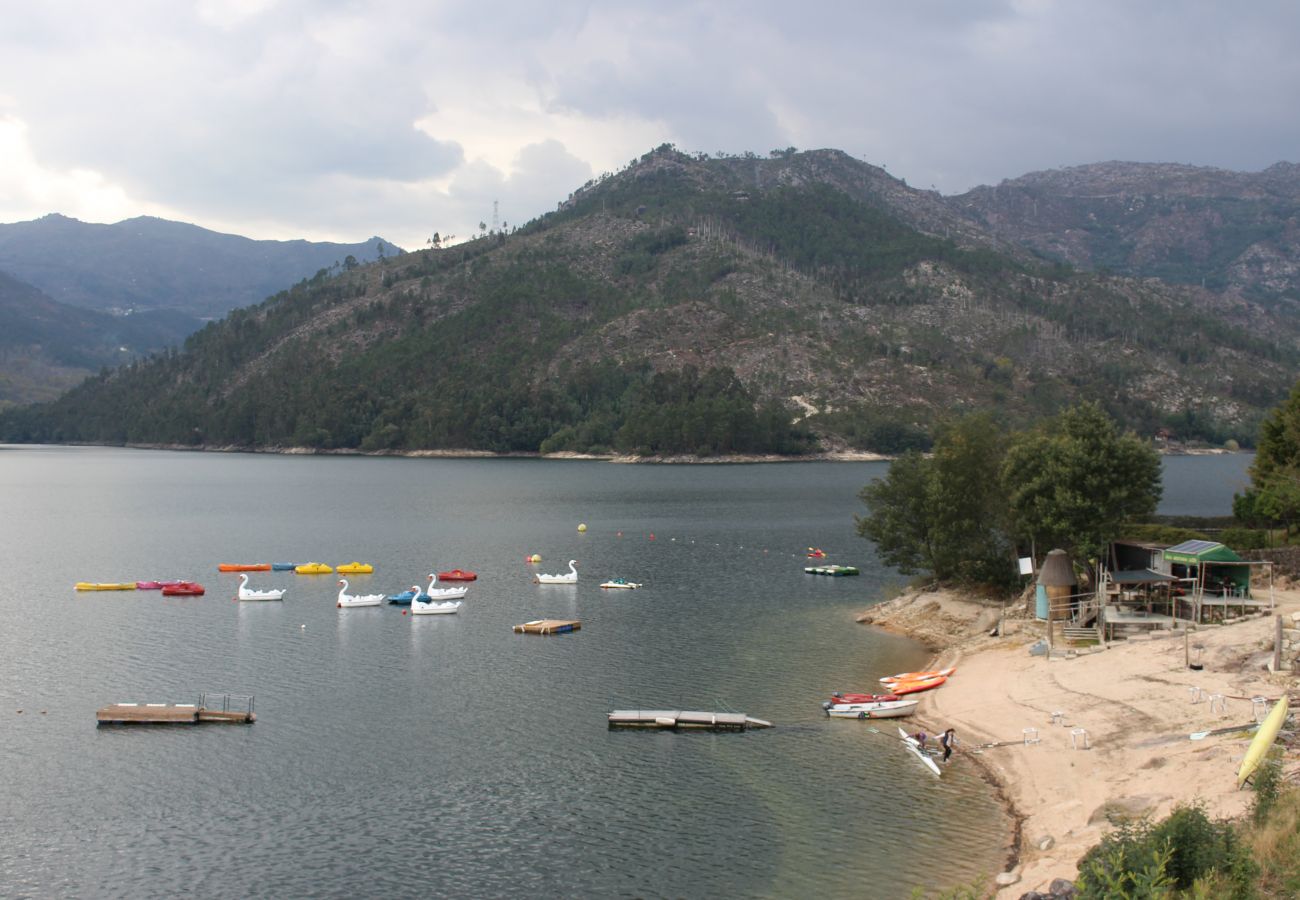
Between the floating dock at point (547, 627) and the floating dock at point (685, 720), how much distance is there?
19.8m

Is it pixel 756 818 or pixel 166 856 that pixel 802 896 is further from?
pixel 166 856

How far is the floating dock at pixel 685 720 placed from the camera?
40.9 metres

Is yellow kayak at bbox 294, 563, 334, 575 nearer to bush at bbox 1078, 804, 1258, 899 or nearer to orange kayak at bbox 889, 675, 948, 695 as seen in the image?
orange kayak at bbox 889, 675, 948, 695

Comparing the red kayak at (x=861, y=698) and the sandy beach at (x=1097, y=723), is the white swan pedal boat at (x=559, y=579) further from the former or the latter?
the red kayak at (x=861, y=698)

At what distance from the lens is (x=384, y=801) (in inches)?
1337

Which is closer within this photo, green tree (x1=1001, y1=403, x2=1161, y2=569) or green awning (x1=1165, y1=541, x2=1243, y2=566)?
green awning (x1=1165, y1=541, x2=1243, y2=566)

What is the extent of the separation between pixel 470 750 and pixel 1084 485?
116ft

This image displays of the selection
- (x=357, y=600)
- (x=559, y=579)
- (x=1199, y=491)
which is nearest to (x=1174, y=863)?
(x=357, y=600)

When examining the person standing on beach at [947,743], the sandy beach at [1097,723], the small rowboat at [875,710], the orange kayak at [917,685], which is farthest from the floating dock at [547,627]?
the person standing on beach at [947,743]

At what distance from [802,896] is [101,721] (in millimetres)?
30044

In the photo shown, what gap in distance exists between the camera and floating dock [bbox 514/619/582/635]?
201 ft

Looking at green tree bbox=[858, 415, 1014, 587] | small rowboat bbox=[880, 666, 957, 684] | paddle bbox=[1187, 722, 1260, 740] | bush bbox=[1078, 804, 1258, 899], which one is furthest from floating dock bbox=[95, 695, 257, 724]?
green tree bbox=[858, 415, 1014, 587]

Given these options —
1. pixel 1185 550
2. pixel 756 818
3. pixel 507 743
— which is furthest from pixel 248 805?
pixel 1185 550

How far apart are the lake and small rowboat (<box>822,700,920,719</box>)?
0.62 metres
